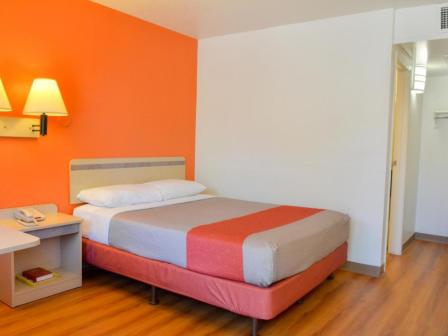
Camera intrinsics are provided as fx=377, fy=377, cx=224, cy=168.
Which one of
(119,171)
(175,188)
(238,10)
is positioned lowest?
(175,188)

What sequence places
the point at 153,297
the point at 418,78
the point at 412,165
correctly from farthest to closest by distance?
the point at 412,165, the point at 418,78, the point at 153,297

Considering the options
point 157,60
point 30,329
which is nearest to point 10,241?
point 30,329

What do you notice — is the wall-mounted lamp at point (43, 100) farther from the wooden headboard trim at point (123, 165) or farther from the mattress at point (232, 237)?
the mattress at point (232, 237)

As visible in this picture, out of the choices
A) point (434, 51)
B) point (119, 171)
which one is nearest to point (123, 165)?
point (119, 171)

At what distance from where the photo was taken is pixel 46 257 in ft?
10.1

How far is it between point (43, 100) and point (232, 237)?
169 centimetres

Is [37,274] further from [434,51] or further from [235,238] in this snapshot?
[434,51]

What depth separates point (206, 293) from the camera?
2.36 m

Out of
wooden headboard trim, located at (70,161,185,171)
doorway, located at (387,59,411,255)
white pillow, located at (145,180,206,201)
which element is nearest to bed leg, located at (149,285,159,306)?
white pillow, located at (145,180,206,201)

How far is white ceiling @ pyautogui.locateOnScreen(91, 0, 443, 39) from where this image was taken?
321 cm

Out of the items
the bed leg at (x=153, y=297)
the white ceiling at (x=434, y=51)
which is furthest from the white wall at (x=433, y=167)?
the bed leg at (x=153, y=297)

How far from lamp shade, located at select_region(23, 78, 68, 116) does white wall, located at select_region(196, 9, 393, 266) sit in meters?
1.99

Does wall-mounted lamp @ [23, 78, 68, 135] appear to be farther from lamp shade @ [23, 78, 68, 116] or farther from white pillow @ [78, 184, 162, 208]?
white pillow @ [78, 184, 162, 208]

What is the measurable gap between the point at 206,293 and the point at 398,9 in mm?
2866
